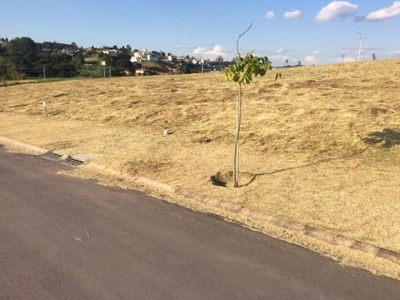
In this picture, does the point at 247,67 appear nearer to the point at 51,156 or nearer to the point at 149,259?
the point at 149,259

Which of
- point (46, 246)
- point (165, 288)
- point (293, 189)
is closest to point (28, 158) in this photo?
point (46, 246)

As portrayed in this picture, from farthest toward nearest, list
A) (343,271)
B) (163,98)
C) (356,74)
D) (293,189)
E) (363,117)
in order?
(356,74) → (163,98) → (363,117) → (293,189) → (343,271)

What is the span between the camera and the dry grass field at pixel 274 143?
24.1ft

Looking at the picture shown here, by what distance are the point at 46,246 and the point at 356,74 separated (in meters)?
24.1

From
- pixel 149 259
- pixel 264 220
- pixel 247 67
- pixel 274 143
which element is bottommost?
pixel 149 259

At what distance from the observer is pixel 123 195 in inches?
339

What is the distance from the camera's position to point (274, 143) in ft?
40.9

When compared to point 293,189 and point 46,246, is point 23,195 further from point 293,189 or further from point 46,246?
point 293,189

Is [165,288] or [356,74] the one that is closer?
[165,288]

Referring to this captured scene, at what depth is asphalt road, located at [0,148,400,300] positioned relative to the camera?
188 inches

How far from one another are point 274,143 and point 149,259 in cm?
774

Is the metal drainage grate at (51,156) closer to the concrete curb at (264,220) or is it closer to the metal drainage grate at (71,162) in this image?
the metal drainage grate at (71,162)

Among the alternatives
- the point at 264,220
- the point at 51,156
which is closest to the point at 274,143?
the point at 264,220

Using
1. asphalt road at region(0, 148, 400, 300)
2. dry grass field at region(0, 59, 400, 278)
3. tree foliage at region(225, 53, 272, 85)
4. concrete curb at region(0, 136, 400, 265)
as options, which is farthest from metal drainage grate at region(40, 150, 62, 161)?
tree foliage at region(225, 53, 272, 85)
